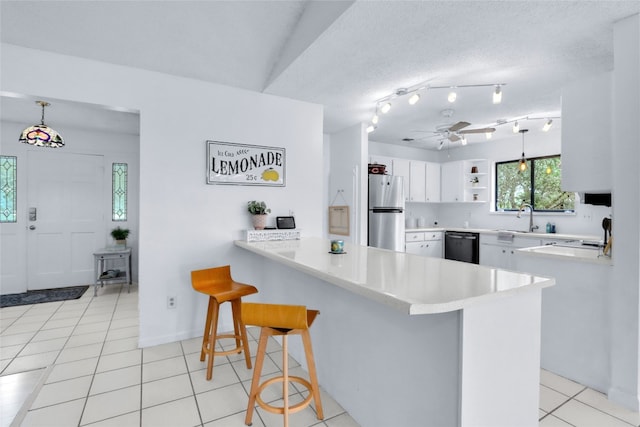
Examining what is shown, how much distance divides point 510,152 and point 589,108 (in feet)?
10.9

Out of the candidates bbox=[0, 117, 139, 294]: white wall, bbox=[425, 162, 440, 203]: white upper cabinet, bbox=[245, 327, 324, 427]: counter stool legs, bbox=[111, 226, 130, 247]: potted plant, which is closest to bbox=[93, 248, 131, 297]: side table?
bbox=[111, 226, 130, 247]: potted plant

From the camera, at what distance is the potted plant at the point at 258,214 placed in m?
3.20

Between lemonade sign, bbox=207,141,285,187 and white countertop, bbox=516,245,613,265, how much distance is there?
8.01ft

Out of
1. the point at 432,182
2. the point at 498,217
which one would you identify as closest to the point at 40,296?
the point at 432,182

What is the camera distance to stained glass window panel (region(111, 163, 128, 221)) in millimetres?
5016

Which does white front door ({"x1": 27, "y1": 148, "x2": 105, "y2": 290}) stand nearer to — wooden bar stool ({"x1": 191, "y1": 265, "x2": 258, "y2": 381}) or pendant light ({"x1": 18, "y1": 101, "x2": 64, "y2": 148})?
pendant light ({"x1": 18, "y1": 101, "x2": 64, "y2": 148})

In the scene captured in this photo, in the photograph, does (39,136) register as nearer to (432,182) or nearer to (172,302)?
(172,302)

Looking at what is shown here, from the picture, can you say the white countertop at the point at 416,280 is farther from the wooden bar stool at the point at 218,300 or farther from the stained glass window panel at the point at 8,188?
the stained glass window panel at the point at 8,188

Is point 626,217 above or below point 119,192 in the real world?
below

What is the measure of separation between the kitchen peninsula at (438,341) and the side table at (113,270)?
3797 mm

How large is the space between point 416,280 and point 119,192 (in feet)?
17.1

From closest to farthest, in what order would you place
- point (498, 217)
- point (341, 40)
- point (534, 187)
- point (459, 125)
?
1. point (341, 40)
2. point (459, 125)
3. point (534, 187)
4. point (498, 217)

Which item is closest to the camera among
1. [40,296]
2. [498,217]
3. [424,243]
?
Answer: [40,296]

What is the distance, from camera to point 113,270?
4.80m
